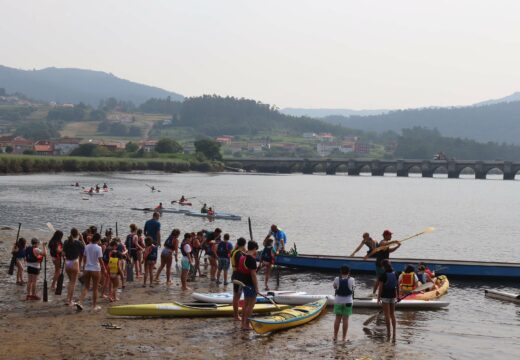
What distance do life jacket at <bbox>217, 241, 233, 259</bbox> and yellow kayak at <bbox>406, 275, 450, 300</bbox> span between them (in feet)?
19.9

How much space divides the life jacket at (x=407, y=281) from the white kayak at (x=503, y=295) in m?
4.47

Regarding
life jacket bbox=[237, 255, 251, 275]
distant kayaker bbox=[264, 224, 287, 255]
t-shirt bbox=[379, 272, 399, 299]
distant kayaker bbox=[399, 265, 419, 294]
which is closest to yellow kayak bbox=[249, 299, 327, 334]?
life jacket bbox=[237, 255, 251, 275]

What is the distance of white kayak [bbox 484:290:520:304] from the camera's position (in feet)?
81.3

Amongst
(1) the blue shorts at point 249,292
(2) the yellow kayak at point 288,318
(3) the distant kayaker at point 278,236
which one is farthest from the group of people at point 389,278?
(3) the distant kayaker at point 278,236

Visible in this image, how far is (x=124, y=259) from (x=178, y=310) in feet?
13.3

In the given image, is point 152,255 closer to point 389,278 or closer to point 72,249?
point 72,249

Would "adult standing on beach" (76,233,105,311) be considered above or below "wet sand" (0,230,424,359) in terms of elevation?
above

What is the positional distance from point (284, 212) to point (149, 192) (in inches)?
1103

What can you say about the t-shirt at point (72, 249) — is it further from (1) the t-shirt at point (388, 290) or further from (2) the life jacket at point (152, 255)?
(1) the t-shirt at point (388, 290)

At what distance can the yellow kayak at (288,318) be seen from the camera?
17.7 m

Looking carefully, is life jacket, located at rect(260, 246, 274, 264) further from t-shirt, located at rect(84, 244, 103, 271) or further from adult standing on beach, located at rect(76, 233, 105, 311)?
t-shirt, located at rect(84, 244, 103, 271)

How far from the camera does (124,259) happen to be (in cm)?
2261

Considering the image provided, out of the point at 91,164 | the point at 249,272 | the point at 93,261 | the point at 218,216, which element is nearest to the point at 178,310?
the point at 93,261

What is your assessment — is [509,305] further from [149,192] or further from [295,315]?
[149,192]
